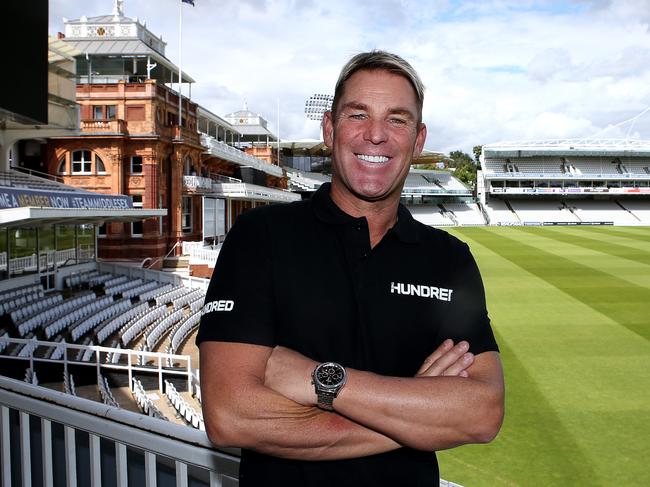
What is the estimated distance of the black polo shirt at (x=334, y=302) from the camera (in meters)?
1.99

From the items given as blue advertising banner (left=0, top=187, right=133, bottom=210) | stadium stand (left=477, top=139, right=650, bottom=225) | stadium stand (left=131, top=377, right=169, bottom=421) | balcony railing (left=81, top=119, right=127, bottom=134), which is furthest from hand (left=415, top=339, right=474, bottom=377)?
stadium stand (left=477, top=139, right=650, bottom=225)

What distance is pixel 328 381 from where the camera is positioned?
74.6 inches

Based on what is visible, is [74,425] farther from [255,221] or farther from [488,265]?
[488,265]

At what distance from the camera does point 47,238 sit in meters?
22.0

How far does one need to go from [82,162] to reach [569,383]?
26369 mm

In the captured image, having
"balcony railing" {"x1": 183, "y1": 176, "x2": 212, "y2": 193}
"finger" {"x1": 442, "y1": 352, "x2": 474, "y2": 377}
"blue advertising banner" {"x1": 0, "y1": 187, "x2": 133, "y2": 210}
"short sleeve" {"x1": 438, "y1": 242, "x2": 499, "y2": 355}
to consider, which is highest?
"balcony railing" {"x1": 183, "y1": 176, "x2": 212, "y2": 193}

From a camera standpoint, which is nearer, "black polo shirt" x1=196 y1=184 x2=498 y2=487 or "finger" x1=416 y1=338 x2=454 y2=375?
"black polo shirt" x1=196 y1=184 x2=498 y2=487

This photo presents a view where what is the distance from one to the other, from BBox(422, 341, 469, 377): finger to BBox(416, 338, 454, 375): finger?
0.01 meters

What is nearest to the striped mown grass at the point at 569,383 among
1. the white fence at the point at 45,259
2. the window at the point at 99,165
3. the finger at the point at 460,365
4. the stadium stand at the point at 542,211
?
the finger at the point at 460,365

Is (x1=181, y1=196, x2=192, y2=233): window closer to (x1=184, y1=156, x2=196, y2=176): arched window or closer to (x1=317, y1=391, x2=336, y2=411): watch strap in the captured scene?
(x1=184, y1=156, x2=196, y2=176): arched window

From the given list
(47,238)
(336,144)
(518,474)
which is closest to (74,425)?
(336,144)

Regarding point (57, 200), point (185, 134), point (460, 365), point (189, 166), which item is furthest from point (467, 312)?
point (189, 166)

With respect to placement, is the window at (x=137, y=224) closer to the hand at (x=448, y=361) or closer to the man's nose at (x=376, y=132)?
the man's nose at (x=376, y=132)

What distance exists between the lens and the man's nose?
7.27 feet
